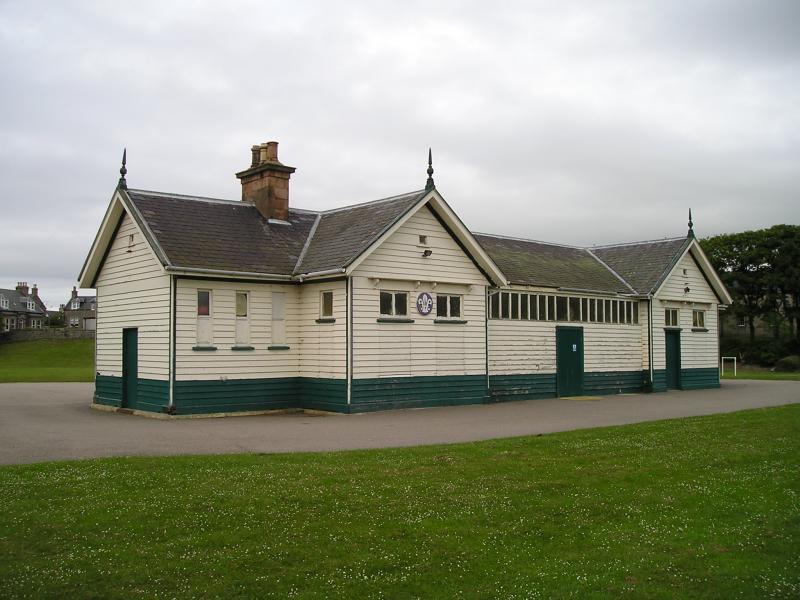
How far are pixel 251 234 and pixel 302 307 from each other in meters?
2.62

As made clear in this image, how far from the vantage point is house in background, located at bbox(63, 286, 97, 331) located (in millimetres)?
112537

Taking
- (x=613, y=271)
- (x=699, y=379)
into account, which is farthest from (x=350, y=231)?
(x=699, y=379)

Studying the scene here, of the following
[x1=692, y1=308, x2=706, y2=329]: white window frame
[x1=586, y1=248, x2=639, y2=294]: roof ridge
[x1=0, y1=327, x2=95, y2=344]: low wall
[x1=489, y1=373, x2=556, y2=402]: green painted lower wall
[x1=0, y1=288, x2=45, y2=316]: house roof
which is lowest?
[x1=489, y1=373, x2=556, y2=402]: green painted lower wall

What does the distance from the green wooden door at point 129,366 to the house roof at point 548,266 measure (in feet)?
38.2

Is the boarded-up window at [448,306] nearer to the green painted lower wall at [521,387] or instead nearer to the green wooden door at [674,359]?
the green painted lower wall at [521,387]

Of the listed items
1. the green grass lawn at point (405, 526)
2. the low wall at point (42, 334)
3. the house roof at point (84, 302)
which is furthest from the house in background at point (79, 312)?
the green grass lawn at point (405, 526)

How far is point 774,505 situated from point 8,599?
8.07 m

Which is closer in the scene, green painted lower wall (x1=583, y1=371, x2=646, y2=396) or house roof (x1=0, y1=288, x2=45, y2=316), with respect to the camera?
green painted lower wall (x1=583, y1=371, x2=646, y2=396)

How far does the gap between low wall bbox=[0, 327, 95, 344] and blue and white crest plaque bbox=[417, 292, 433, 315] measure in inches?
2212

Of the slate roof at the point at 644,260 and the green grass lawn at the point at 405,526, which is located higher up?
the slate roof at the point at 644,260

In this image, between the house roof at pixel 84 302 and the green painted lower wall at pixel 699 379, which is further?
the house roof at pixel 84 302

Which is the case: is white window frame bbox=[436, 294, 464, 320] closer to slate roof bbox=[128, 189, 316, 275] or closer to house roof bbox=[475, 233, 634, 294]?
house roof bbox=[475, 233, 634, 294]

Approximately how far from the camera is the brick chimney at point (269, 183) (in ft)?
80.8

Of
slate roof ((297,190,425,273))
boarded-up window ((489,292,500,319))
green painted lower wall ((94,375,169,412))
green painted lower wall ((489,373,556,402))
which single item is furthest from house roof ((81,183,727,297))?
green painted lower wall ((94,375,169,412))
